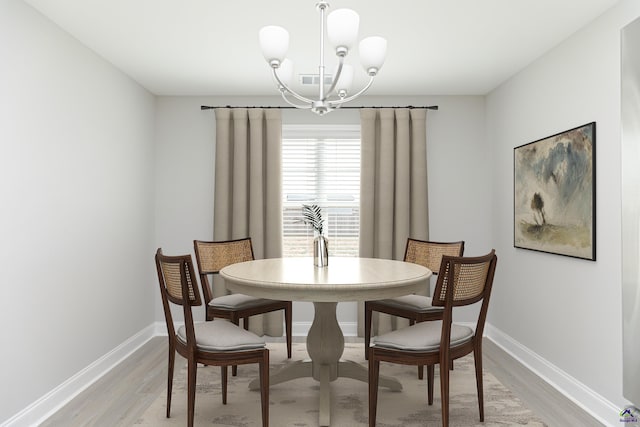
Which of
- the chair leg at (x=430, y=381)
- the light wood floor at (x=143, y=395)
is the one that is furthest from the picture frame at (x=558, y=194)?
the chair leg at (x=430, y=381)

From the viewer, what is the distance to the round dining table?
235 centimetres

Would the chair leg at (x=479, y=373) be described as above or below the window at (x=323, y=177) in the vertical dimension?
below

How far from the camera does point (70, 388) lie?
306 cm

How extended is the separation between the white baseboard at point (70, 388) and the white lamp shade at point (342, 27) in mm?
2535

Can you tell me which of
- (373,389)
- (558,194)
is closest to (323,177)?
(558,194)

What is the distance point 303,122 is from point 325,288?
8.87ft

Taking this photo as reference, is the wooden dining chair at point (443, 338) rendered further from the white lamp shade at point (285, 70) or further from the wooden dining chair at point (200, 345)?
the white lamp shade at point (285, 70)

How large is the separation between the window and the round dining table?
1379mm

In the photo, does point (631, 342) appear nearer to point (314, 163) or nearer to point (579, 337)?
point (579, 337)

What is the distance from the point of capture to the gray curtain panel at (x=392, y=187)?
14.8ft

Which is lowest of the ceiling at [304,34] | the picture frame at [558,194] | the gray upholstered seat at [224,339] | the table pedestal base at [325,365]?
the table pedestal base at [325,365]

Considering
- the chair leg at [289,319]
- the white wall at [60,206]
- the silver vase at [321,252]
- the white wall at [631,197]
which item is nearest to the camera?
the white wall at [631,197]

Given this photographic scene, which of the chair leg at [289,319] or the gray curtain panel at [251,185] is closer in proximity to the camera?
the chair leg at [289,319]

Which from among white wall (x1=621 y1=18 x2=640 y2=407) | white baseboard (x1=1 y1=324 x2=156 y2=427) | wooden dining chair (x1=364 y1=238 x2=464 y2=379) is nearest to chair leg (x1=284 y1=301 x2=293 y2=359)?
wooden dining chair (x1=364 y1=238 x2=464 y2=379)
